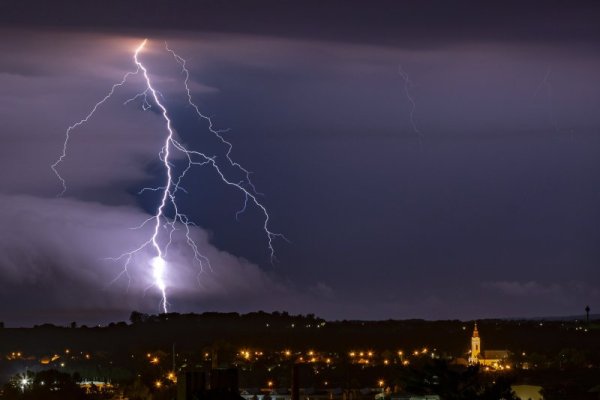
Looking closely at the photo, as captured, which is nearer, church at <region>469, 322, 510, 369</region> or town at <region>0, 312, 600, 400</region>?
town at <region>0, 312, 600, 400</region>

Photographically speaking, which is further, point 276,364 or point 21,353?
point 21,353

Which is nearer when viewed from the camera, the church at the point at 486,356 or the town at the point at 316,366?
the town at the point at 316,366

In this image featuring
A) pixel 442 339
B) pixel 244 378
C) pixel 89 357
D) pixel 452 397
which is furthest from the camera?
pixel 442 339

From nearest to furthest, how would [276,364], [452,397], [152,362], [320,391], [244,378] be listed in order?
[452,397] < [320,391] < [244,378] < [276,364] < [152,362]

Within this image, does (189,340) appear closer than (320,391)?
No

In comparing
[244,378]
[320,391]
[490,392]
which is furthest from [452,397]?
[244,378]

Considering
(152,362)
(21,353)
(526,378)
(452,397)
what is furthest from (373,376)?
(452,397)

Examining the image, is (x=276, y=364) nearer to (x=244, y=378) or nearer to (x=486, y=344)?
(x=244, y=378)

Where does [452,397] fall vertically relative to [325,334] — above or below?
below

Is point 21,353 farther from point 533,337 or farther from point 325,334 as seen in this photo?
point 533,337
